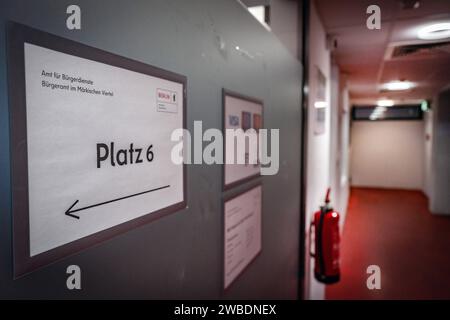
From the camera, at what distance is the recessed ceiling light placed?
3.00 ft

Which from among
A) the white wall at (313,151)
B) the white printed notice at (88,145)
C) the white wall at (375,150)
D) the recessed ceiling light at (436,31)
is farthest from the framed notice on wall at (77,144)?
the white wall at (375,150)

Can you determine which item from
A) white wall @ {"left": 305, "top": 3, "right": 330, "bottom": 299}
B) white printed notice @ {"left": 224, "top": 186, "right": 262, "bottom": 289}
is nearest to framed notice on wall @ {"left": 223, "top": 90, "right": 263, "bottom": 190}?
white printed notice @ {"left": 224, "top": 186, "right": 262, "bottom": 289}

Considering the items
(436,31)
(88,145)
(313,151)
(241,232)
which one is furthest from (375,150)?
(88,145)

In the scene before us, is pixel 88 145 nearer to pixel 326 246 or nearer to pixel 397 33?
pixel 397 33

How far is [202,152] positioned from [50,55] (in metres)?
0.45

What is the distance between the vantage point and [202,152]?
2.69ft

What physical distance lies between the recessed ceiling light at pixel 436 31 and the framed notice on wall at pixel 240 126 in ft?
1.85

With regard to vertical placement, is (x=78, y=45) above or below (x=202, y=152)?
above

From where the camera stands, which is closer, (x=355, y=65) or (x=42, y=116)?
(x=42, y=116)

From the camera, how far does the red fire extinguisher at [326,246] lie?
2.19m

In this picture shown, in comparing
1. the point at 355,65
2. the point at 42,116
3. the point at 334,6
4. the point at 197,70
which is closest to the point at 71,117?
the point at 42,116

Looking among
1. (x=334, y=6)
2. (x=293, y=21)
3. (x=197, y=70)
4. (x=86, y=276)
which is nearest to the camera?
(x=86, y=276)

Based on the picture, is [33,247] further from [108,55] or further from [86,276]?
[108,55]

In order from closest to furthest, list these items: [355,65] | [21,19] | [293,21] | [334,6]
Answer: [21,19], [293,21], [334,6], [355,65]
